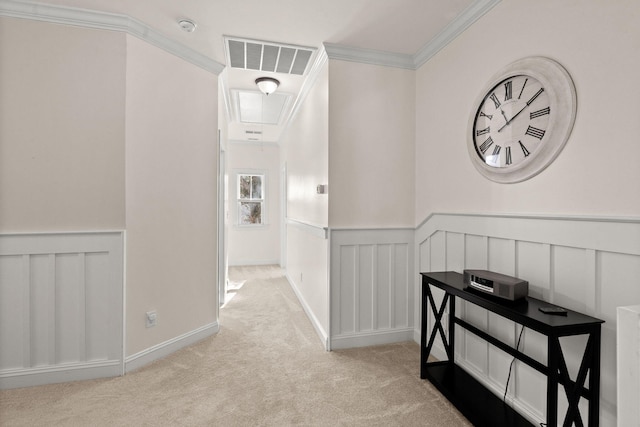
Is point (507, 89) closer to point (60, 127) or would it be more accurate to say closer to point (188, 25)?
→ point (188, 25)

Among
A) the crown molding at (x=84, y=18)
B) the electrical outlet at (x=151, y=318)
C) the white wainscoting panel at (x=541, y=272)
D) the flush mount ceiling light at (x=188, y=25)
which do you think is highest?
the flush mount ceiling light at (x=188, y=25)

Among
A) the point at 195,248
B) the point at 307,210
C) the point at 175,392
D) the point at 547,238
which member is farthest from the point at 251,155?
the point at 547,238

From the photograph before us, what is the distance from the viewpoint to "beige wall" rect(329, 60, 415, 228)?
9.11ft

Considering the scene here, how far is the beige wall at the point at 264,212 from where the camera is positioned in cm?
668

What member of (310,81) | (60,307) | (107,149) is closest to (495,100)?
(310,81)

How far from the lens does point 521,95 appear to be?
5.97 feet

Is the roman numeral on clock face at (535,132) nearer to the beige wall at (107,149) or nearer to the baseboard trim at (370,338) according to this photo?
the baseboard trim at (370,338)

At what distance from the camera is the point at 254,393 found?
212 cm

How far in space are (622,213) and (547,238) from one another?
35 centimetres

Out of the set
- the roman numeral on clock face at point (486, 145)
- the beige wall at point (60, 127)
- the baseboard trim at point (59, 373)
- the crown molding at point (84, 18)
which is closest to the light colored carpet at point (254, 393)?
the baseboard trim at point (59, 373)

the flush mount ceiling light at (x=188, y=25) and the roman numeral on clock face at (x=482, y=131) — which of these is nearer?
the roman numeral on clock face at (x=482, y=131)

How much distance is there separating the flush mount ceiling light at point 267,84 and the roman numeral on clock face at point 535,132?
2586 mm

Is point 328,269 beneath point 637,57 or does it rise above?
beneath

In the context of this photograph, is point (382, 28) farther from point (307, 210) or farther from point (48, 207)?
point (48, 207)
